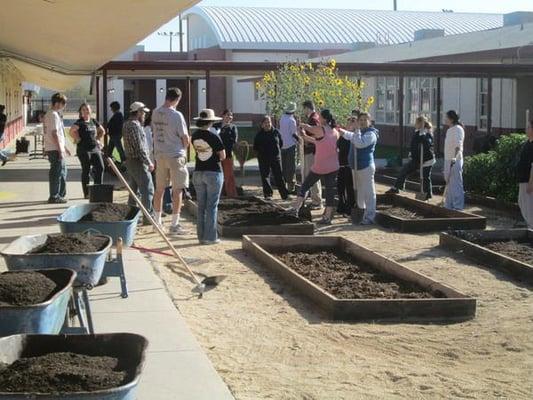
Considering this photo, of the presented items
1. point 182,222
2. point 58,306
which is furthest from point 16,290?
point 182,222

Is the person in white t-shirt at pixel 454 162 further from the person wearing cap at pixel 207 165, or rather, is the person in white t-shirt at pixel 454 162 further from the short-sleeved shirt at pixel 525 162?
the person wearing cap at pixel 207 165

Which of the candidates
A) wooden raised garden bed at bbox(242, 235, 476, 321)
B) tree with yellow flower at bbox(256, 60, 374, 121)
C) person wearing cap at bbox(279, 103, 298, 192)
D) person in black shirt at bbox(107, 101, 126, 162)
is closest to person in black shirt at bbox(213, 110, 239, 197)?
person wearing cap at bbox(279, 103, 298, 192)

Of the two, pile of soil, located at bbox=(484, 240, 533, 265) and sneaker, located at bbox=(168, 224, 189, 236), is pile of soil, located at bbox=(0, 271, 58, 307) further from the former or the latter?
sneaker, located at bbox=(168, 224, 189, 236)

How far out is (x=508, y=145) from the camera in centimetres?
1644

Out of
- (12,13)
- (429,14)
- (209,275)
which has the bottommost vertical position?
(209,275)

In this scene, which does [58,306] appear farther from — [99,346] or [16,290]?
[99,346]

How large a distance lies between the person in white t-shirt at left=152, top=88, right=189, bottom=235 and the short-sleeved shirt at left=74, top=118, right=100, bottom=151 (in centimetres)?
324

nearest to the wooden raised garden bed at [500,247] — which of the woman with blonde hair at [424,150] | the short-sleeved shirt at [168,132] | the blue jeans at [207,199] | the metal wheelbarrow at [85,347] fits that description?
the blue jeans at [207,199]

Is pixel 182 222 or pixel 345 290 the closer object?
pixel 345 290

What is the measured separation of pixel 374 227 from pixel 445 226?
3.66ft

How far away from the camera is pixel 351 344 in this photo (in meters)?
7.32

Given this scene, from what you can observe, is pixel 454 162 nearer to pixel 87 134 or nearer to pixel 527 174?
pixel 527 174

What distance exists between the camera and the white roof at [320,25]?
5844cm

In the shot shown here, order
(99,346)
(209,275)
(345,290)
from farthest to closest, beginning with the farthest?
(209,275)
(345,290)
(99,346)
